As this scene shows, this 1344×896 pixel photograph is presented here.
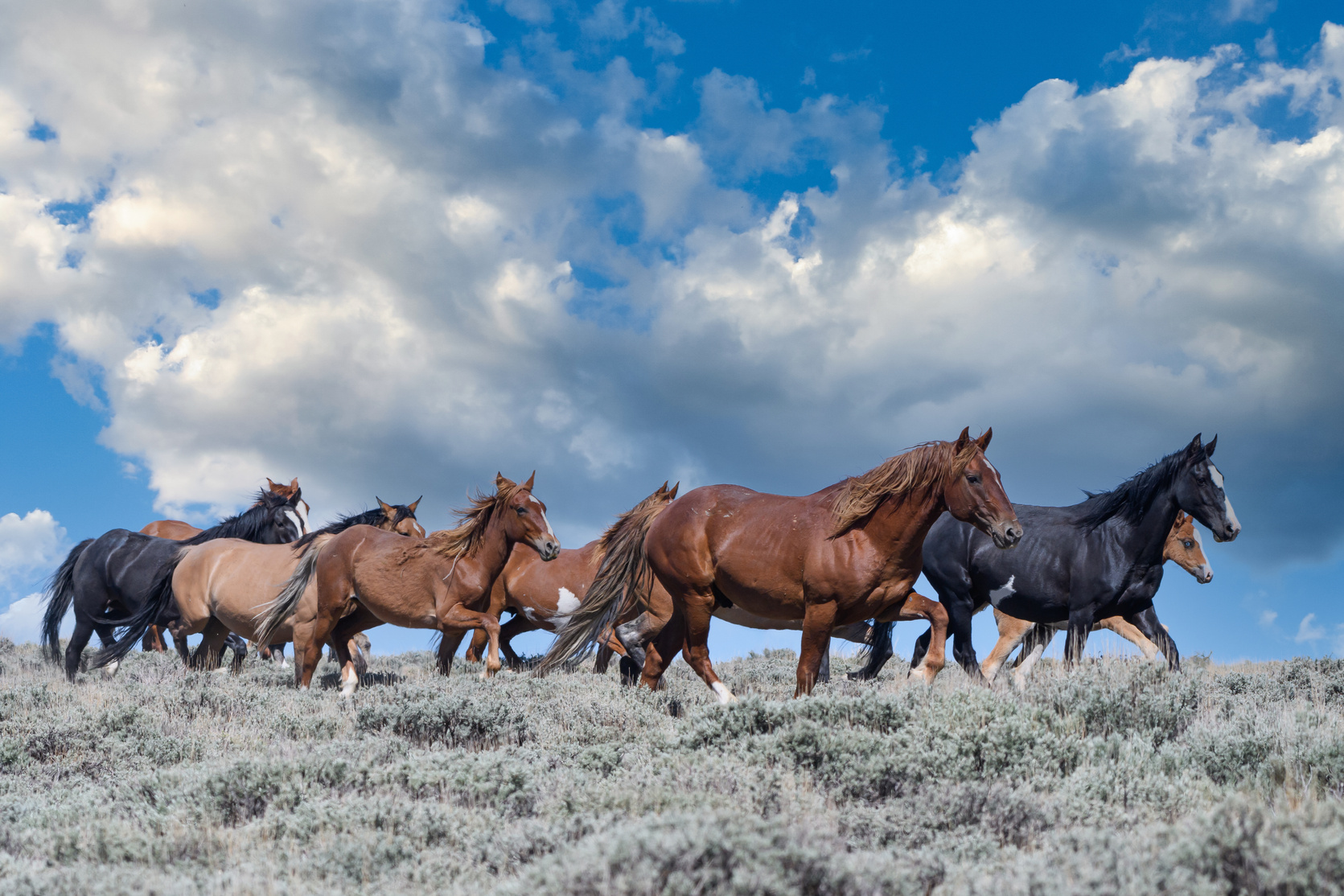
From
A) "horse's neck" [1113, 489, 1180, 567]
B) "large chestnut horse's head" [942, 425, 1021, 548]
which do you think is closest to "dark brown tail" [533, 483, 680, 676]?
"large chestnut horse's head" [942, 425, 1021, 548]

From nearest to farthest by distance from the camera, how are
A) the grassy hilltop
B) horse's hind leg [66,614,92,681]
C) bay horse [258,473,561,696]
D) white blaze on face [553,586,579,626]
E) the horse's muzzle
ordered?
the grassy hilltop, the horse's muzzle, bay horse [258,473,561,696], white blaze on face [553,586,579,626], horse's hind leg [66,614,92,681]

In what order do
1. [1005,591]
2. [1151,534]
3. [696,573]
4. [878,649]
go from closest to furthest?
[696,573], [1151,534], [1005,591], [878,649]

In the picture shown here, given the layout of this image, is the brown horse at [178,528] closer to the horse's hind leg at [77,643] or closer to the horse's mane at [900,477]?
the horse's hind leg at [77,643]

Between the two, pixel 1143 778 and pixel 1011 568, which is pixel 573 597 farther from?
pixel 1143 778

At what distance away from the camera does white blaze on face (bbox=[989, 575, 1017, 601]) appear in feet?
36.5

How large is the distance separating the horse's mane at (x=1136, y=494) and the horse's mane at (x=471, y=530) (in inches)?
275

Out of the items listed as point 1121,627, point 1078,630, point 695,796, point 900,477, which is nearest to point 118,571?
point 900,477

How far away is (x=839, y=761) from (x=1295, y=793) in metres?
2.31

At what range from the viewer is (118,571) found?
15.1 metres

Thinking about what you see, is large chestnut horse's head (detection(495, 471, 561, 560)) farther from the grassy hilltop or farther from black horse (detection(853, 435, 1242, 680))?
black horse (detection(853, 435, 1242, 680))

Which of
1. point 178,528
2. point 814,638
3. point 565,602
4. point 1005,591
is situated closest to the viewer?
point 814,638

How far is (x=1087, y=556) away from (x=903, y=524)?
4.66 meters

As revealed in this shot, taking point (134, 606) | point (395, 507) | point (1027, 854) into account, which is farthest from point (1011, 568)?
point (134, 606)

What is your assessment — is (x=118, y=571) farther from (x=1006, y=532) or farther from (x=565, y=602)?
(x=1006, y=532)
